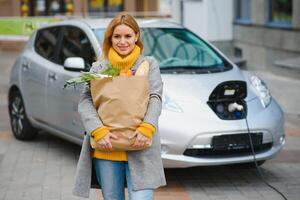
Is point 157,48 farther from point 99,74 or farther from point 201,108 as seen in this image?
point 99,74

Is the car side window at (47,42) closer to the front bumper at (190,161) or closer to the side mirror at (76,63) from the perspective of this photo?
the side mirror at (76,63)

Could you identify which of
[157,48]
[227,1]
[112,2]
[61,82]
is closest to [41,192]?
[61,82]

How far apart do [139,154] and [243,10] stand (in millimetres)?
14281

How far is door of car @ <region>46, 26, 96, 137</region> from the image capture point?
7332mm

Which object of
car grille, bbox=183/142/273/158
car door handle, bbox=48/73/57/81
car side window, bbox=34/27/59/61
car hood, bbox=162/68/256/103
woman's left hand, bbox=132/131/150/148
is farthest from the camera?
car side window, bbox=34/27/59/61

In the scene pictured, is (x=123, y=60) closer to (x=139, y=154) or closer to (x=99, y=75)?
(x=99, y=75)

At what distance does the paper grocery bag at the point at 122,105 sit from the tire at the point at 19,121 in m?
4.95

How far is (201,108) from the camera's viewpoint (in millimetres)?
6508

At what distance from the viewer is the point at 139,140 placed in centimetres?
388

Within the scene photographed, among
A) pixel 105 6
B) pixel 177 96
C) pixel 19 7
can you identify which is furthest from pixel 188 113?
pixel 105 6

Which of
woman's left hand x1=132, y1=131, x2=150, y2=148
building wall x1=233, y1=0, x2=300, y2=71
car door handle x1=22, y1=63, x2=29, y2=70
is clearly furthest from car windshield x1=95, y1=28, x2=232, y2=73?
building wall x1=233, y1=0, x2=300, y2=71

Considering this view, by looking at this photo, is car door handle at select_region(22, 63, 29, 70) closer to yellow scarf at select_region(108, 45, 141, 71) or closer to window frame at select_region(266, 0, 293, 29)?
yellow scarf at select_region(108, 45, 141, 71)

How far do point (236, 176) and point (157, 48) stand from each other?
1.70m

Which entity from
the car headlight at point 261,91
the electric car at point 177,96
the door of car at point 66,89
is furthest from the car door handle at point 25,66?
the car headlight at point 261,91
